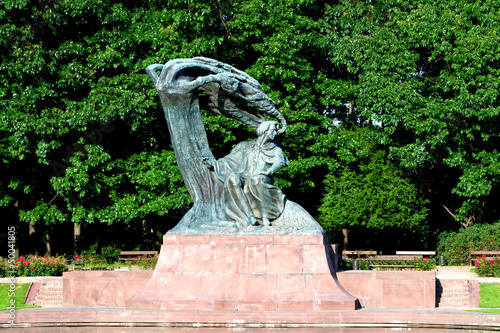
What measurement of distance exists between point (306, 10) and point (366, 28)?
297cm

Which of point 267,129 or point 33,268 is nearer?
Result: point 267,129

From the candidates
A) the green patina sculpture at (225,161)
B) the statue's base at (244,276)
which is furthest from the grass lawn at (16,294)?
the green patina sculpture at (225,161)

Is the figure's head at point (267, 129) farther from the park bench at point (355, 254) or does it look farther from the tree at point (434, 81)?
the tree at point (434, 81)

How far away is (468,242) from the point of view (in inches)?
981

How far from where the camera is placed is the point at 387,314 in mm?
11016

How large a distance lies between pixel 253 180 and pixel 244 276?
2122 millimetres

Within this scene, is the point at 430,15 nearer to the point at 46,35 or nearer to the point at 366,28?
the point at 366,28

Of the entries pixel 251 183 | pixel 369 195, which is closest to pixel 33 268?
pixel 251 183

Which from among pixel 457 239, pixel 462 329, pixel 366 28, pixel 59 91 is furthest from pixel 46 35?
pixel 462 329

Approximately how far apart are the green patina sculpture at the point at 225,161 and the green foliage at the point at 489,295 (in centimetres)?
472

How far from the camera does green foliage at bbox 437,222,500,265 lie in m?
24.3

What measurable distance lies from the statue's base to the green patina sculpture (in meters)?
0.33

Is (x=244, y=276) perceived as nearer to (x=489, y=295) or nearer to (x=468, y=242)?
(x=489, y=295)

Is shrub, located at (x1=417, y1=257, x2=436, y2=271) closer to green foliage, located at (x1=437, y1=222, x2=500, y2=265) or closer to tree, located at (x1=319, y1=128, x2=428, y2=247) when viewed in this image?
tree, located at (x1=319, y1=128, x2=428, y2=247)
